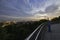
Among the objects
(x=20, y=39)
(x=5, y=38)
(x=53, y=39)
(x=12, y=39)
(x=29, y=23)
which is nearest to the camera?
(x=53, y=39)

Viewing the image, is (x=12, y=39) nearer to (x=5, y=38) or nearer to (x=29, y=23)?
(x=5, y=38)

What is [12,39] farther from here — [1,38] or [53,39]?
[53,39]

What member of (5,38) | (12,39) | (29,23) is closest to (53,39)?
(12,39)

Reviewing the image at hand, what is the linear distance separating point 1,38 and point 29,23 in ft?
40.9

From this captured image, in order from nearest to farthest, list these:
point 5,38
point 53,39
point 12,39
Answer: point 53,39 → point 12,39 → point 5,38

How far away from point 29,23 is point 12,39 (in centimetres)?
1408

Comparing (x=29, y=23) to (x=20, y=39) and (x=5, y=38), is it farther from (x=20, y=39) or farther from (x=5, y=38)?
A: (x=20, y=39)

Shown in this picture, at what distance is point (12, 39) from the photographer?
2709cm

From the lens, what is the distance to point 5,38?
28891mm

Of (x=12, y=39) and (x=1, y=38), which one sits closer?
(x=12, y=39)

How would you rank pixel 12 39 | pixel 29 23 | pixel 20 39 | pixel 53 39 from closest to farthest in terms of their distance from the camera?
pixel 53 39 < pixel 20 39 < pixel 12 39 < pixel 29 23

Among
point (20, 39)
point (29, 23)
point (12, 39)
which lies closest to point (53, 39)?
point (20, 39)

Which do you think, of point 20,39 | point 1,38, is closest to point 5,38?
point 1,38

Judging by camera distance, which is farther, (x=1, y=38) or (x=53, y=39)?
(x=1, y=38)
